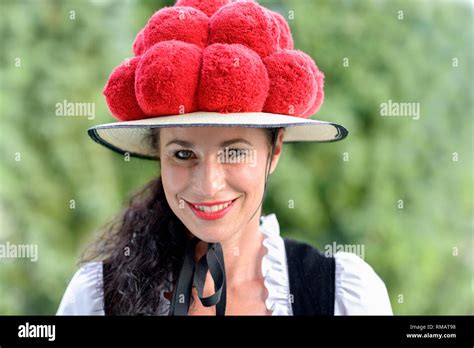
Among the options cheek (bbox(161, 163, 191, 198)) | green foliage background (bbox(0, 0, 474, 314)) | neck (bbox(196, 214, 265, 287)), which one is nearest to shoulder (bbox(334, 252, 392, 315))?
neck (bbox(196, 214, 265, 287))

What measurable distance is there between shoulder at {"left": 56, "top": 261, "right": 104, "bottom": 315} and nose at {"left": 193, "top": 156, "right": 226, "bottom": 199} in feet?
1.14

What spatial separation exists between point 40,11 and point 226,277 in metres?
1.93

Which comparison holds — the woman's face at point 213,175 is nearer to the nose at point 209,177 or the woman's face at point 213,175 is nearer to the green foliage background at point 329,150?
the nose at point 209,177

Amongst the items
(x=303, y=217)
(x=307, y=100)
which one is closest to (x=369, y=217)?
(x=303, y=217)

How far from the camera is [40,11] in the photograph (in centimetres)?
274

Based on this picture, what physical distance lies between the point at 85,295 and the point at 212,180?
1.34 ft

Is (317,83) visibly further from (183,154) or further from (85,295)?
(85,295)

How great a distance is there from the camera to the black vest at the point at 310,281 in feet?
4.07

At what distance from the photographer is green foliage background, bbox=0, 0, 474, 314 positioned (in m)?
2.62
